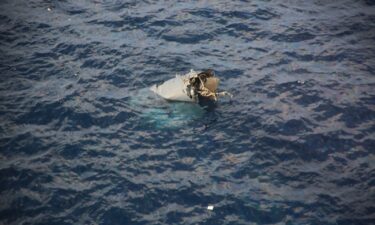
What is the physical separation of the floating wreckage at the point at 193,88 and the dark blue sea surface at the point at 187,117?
0.56 metres

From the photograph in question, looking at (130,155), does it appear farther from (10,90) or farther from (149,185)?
(10,90)

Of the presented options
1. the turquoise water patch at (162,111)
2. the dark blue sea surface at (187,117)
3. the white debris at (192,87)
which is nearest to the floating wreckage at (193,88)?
the white debris at (192,87)

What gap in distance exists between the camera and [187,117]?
1477cm

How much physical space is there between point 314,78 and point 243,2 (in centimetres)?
917

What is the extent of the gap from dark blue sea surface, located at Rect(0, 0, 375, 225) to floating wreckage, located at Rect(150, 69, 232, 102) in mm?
562

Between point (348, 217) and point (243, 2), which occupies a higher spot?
point (243, 2)

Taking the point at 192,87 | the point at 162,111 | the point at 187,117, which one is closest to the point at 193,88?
the point at 192,87

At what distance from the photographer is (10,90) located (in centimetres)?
1611

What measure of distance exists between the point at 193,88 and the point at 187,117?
4.34 feet

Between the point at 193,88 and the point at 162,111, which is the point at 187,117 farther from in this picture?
the point at 193,88

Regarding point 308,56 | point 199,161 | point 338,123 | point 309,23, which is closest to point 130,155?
point 199,161

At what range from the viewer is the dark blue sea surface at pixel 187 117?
1130 centimetres

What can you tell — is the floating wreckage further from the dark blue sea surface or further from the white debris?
the dark blue sea surface

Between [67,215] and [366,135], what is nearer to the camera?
[67,215]
